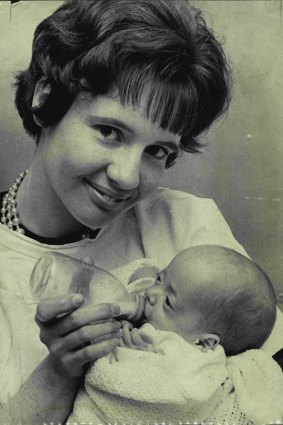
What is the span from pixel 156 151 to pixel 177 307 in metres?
0.22

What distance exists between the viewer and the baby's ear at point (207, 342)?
2.90 feet

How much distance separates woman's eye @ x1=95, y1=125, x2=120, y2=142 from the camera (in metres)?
0.93

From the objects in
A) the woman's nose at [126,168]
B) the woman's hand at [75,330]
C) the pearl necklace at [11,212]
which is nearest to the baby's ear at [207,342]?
the woman's hand at [75,330]

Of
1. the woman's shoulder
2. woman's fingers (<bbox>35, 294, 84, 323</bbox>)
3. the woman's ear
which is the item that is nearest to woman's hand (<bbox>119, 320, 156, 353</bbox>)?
woman's fingers (<bbox>35, 294, 84, 323</bbox>)

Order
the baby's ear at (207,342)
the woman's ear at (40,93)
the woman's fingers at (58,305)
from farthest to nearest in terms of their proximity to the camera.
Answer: the woman's ear at (40,93) → the baby's ear at (207,342) → the woman's fingers at (58,305)

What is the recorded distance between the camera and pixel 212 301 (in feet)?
2.90

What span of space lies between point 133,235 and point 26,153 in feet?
0.95

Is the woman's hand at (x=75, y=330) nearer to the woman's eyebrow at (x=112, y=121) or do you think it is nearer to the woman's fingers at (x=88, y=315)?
the woman's fingers at (x=88, y=315)

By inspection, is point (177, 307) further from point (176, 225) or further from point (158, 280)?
point (176, 225)

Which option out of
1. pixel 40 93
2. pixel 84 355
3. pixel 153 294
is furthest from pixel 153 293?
pixel 40 93

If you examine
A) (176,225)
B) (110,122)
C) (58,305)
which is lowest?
(176,225)

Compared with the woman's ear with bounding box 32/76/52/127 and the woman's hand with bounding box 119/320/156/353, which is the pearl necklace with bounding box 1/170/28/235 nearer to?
the woman's ear with bounding box 32/76/52/127

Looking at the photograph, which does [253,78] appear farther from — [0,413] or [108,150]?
[0,413]

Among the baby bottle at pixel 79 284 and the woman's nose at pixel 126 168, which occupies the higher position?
the woman's nose at pixel 126 168
